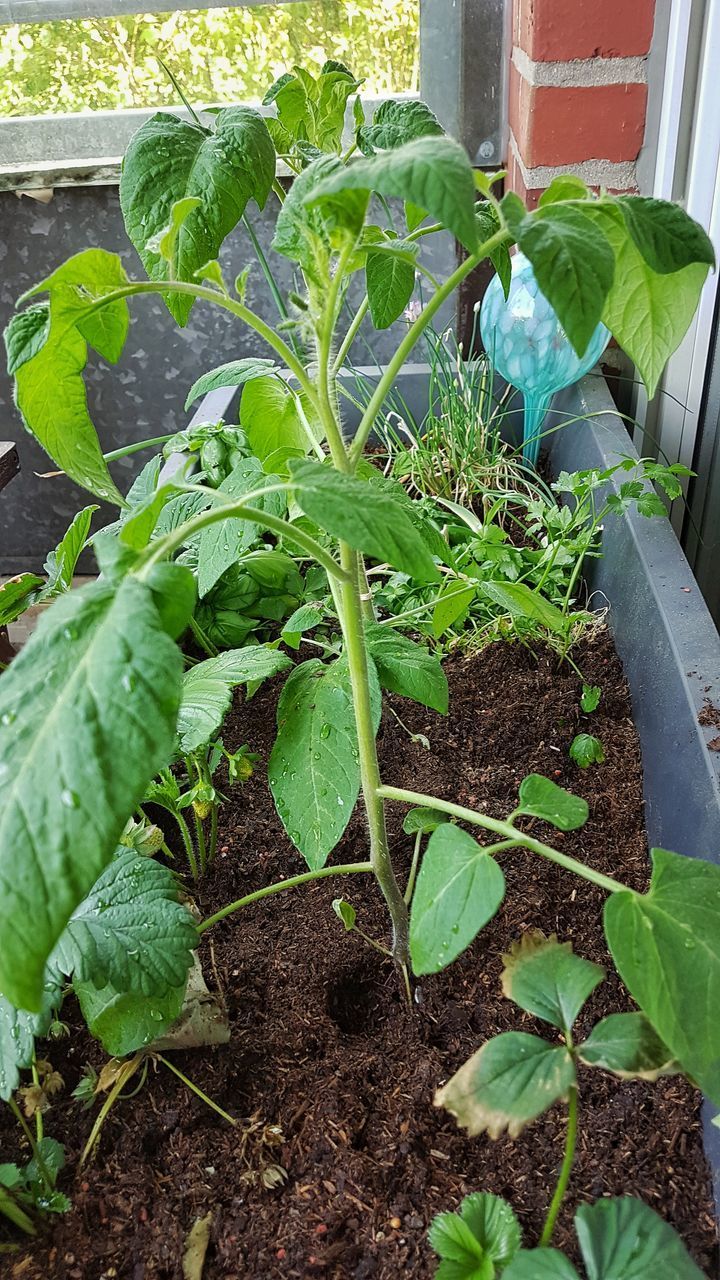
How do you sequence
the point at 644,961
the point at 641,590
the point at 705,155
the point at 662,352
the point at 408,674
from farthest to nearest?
the point at 705,155
the point at 641,590
the point at 408,674
the point at 662,352
the point at 644,961

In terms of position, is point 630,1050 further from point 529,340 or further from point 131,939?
point 529,340

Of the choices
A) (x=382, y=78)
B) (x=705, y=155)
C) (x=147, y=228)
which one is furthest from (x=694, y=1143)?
(x=382, y=78)

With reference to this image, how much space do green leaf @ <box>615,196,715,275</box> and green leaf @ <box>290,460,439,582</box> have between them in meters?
0.20

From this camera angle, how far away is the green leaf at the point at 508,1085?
1.62ft

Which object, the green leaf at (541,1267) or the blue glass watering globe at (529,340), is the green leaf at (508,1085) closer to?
the green leaf at (541,1267)

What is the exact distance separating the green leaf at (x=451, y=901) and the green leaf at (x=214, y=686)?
9.5 inches

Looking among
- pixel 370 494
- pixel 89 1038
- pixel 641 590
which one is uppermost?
pixel 370 494

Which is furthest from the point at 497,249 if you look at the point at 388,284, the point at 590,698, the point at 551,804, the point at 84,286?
the point at 590,698

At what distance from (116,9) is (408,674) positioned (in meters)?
1.62

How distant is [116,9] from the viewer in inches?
68.6

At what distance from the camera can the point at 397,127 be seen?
2.16 feet

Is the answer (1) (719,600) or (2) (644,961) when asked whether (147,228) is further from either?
(1) (719,600)

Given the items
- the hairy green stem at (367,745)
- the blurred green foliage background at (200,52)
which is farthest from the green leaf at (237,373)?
the blurred green foliage background at (200,52)

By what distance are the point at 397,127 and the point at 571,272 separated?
27 cm
